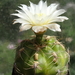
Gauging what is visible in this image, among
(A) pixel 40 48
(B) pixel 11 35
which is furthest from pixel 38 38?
(B) pixel 11 35

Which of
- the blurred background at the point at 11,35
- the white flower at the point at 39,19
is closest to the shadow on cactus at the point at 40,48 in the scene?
the white flower at the point at 39,19


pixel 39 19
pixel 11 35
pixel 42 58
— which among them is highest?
pixel 11 35

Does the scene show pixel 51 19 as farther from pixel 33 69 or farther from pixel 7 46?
pixel 7 46

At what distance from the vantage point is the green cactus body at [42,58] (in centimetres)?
78

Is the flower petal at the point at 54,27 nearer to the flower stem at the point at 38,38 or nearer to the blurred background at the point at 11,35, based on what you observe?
the flower stem at the point at 38,38

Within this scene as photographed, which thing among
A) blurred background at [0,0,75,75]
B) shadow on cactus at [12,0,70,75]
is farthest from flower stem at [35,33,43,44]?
blurred background at [0,0,75,75]

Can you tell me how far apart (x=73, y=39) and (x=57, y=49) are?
1108 millimetres

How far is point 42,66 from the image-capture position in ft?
2.57

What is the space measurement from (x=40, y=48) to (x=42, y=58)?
1.5 inches

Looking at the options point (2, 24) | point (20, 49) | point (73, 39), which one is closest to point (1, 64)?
point (2, 24)

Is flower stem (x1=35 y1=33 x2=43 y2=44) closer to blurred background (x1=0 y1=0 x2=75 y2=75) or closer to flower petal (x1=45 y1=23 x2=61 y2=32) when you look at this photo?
flower petal (x1=45 y1=23 x2=61 y2=32)

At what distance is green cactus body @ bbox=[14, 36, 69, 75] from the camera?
78 cm

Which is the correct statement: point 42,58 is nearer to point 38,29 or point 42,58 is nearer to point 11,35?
point 38,29

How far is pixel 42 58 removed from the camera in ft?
→ 2.58
